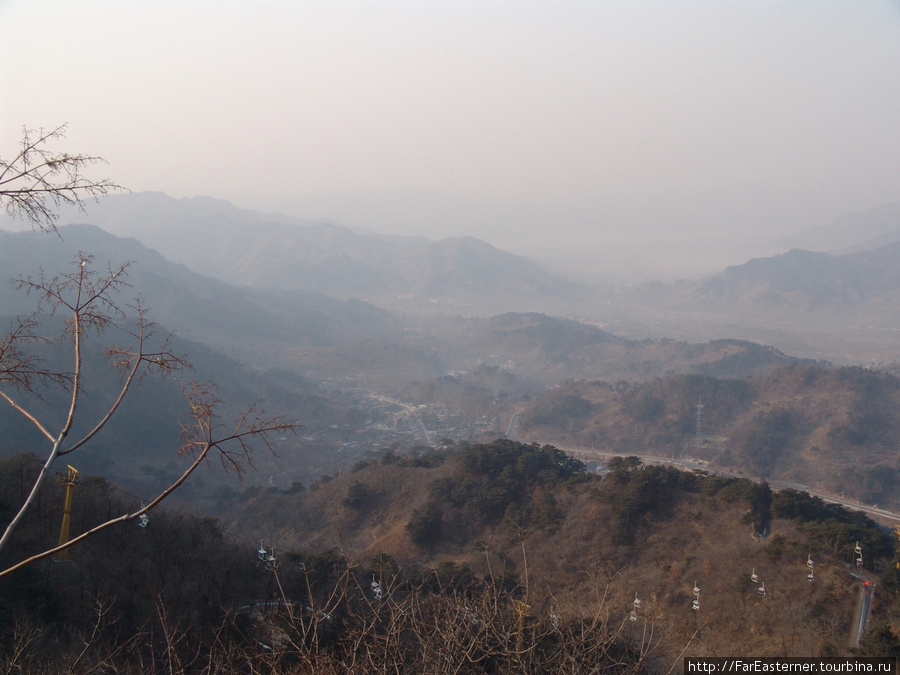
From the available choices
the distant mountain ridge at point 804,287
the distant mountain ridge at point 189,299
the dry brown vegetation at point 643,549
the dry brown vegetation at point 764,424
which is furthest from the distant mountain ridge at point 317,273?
the dry brown vegetation at point 643,549

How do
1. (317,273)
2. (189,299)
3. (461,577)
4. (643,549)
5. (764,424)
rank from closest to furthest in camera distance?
(461,577), (643,549), (764,424), (189,299), (317,273)

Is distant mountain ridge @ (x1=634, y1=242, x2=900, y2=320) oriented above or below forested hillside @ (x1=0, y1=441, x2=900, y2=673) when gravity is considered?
above

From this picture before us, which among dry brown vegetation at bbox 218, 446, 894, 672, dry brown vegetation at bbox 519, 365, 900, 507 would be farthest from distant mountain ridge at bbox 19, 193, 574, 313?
dry brown vegetation at bbox 218, 446, 894, 672

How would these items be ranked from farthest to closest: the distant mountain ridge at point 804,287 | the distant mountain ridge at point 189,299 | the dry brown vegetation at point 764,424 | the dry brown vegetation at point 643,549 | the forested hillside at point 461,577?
the distant mountain ridge at point 804,287, the distant mountain ridge at point 189,299, the dry brown vegetation at point 764,424, the dry brown vegetation at point 643,549, the forested hillside at point 461,577

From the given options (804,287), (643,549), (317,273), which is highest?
(804,287)

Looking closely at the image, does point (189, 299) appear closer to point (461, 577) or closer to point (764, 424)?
point (764, 424)

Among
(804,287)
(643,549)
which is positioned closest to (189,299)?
(643,549)

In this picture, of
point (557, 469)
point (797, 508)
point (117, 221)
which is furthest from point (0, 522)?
point (117, 221)

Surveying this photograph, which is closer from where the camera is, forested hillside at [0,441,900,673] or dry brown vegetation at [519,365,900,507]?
forested hillside at [0,441,900,673]

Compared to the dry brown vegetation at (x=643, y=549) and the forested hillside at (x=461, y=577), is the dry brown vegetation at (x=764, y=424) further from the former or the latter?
the dry brown vegetation at (x=643, y=549)

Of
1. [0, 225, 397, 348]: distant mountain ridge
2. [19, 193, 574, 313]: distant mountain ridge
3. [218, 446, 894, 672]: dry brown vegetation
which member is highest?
[19, 193, 574, 313]: distant mountain ridge

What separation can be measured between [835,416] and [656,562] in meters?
37.8

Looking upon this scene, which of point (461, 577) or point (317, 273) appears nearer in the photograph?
point (461, 577)

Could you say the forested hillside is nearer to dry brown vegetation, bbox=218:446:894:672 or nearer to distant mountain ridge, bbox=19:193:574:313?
dry brown vegetation, bbox=218:446:894:672
